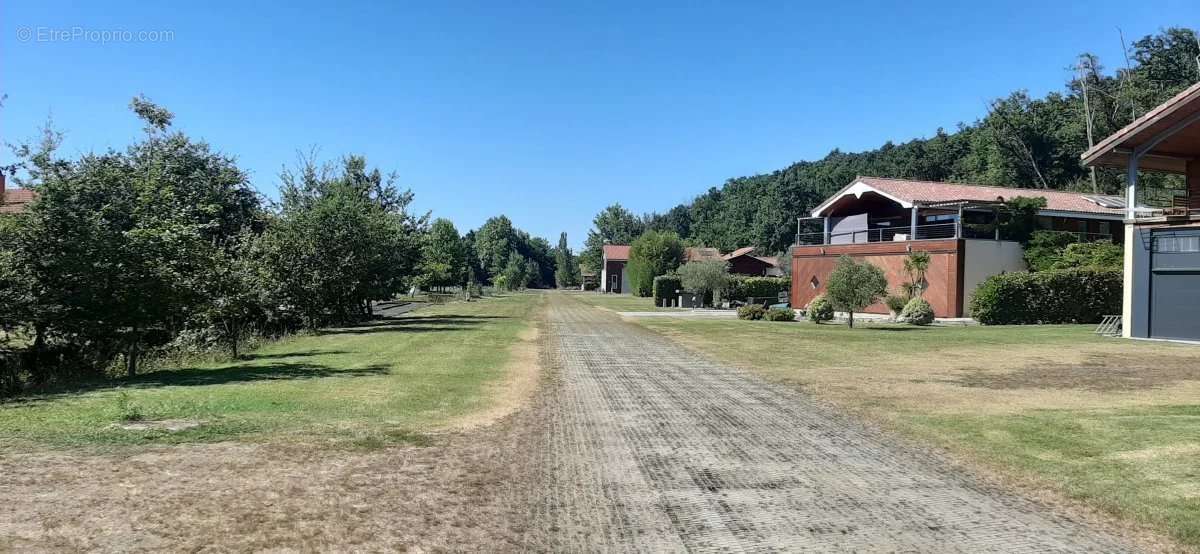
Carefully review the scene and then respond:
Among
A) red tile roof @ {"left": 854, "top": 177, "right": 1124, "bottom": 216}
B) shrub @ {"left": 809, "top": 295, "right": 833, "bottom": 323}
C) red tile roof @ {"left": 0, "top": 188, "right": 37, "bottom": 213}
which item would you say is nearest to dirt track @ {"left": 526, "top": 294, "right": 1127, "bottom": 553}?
red tile roof @ {"left": 0, "top": 188, "right": 37, "bottom": 213}

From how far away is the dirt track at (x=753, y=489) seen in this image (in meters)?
4.88

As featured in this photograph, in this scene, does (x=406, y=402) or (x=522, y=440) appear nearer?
(x=522, y=440)

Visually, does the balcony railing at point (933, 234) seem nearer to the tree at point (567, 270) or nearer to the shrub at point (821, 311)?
the shrub at point (821, 311)

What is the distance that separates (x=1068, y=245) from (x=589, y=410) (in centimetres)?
3057

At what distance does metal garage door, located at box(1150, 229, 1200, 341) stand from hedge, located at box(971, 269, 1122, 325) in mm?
7204

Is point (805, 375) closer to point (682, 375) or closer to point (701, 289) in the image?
point (682, 375)

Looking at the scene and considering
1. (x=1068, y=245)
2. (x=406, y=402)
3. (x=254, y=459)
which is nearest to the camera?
(x=254, y=459)

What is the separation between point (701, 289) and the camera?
155 feet

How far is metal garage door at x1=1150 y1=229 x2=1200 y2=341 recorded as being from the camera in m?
20.3

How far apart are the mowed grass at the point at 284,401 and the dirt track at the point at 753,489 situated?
1811 mm

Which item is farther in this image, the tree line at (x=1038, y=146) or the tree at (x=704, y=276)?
the tree line at (x=1038, y=146)

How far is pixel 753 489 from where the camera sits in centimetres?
602

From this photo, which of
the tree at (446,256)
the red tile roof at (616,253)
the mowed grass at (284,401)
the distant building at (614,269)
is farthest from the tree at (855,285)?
the red tile roof at (616,253)

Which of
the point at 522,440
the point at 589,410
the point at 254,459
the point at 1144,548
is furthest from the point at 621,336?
the point at 1144,548
